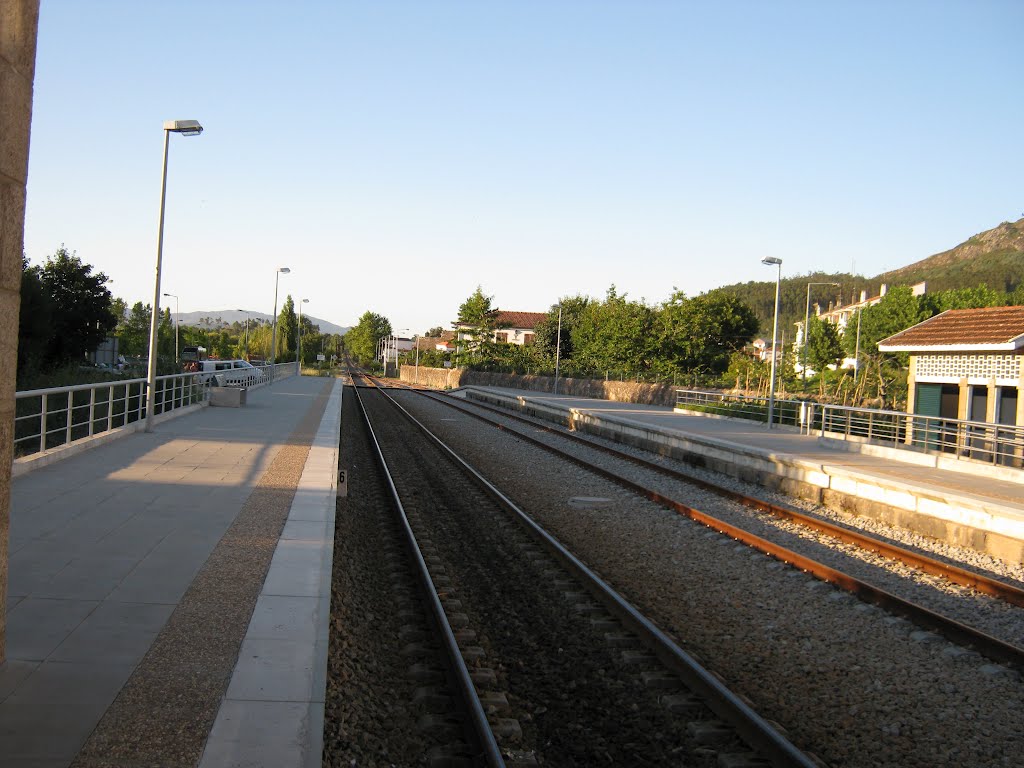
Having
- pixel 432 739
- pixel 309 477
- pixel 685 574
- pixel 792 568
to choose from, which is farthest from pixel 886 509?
pixel 432 739

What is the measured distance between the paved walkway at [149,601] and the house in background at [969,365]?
53.1ft

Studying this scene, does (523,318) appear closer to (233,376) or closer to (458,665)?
(233,376)

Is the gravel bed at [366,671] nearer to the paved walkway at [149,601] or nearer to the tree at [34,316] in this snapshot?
the paved walkway at [149,601]

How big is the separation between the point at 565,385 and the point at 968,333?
32.5 m

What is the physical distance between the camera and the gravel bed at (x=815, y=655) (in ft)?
15.5

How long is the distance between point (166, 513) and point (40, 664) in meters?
4.40

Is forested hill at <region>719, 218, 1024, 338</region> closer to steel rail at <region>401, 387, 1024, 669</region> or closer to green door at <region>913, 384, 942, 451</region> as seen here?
green door at <region>913, 384, 942, 451</region>

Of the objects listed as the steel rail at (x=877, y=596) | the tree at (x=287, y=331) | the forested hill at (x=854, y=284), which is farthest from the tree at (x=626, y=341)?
the forested hill at (x=854, y=284)

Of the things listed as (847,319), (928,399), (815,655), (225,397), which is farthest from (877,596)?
(847,319)

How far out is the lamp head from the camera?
17391 millimetres

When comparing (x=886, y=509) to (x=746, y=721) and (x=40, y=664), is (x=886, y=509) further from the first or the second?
(x=40, y=664)

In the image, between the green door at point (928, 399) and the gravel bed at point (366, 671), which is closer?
the gravel bed at point (366, 671)

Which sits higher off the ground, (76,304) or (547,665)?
(76,304)

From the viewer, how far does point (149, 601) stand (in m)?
5.73
